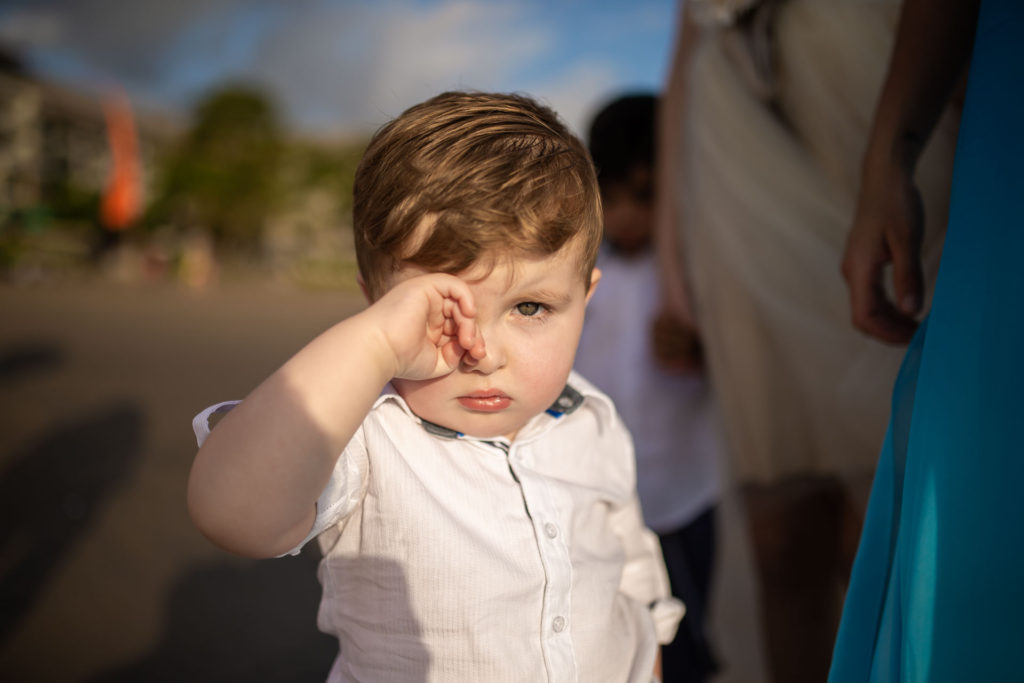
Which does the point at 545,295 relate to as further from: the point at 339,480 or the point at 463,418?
the point at 339,480

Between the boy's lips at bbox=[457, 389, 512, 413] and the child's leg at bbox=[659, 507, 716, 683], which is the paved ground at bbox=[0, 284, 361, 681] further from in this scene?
the boy's lips at bbox=[457, 389, 512, 413]

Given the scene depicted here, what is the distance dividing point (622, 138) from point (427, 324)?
5.40ft

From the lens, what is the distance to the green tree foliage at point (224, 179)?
2222 cm

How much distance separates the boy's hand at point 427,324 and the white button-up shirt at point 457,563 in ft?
0.44

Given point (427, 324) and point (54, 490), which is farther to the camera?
point (54, 490)

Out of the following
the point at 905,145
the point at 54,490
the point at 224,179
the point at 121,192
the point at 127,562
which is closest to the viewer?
the point at 905,145

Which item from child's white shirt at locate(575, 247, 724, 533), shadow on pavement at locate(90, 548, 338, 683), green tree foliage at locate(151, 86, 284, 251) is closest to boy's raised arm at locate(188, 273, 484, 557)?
child's white shirt at locate(575, 247, 724, 533)

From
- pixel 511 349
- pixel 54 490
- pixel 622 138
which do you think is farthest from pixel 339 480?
pixel 54 490

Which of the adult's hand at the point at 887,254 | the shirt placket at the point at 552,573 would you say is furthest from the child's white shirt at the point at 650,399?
the shirt placket at the point at 552,573

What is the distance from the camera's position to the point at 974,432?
85 centimetres

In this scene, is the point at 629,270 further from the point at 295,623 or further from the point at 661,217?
the point at 295,623

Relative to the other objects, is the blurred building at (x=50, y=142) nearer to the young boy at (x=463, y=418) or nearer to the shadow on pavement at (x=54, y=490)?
the shadow on pavement at (x=54, y=490)

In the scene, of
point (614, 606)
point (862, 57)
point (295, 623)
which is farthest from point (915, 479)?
point (295, 623)

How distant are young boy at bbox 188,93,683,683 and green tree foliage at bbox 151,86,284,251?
2279 cm
